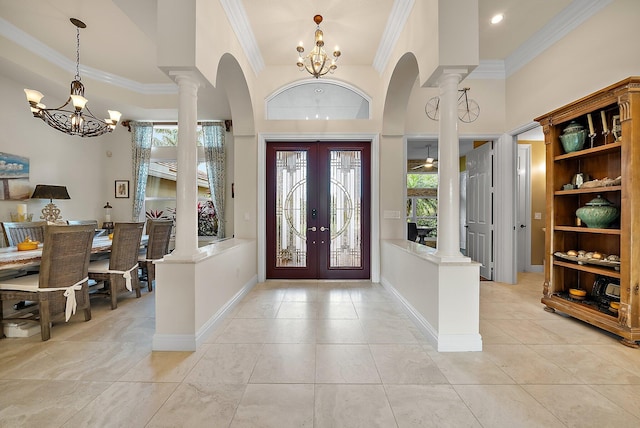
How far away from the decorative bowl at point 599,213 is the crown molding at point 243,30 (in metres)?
4.35

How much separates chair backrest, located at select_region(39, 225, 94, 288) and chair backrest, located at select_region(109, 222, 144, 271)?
410 mm

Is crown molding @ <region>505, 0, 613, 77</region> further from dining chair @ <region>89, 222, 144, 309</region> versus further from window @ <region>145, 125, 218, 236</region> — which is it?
dining chair @ <region>89, 222, 144, 309</region>

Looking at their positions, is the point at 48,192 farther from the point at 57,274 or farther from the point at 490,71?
the point at 490,71

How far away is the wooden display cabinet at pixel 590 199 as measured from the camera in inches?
96.7

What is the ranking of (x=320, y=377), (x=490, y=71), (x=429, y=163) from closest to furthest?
(x=320, y=377) → (x=490, y=71) → (x=429, y=163)

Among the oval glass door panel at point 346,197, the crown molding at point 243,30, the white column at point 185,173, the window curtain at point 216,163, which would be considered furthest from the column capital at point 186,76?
the window curtain at point 216,163

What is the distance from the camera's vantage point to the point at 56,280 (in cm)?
270

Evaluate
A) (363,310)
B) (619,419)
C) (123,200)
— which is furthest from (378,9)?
(123,200)

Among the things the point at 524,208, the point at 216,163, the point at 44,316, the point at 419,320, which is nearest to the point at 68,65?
the point at 216,163

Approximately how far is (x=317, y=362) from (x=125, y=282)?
2840 mm

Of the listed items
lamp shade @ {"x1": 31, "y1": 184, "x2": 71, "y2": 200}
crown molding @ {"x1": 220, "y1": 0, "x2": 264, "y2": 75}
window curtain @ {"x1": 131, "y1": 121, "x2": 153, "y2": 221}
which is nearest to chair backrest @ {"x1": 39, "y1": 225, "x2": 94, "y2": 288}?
lamp shade @ {"x1": 31, "y1": 184, "x2": 71, "y2": 200}

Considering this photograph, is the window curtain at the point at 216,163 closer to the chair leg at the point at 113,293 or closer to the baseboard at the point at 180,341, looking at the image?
the chair leg at the point at 113,293

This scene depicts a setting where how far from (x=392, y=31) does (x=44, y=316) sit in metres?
4.86

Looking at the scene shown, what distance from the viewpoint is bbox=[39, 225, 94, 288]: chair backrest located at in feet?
8.55
